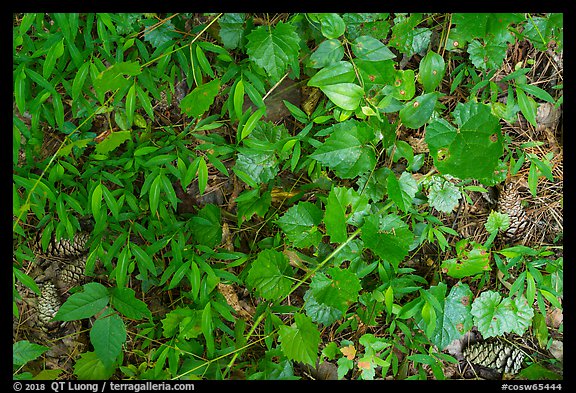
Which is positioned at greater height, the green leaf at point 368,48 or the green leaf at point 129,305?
the green leaf at point 368,48

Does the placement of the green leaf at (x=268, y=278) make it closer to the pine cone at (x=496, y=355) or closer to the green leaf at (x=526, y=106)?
the pine cone at (x=496, y=355)

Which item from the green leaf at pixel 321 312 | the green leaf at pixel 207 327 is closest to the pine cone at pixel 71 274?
the green leaf at pixel 207 327

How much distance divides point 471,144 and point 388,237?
43cm

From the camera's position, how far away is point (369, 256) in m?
1.85

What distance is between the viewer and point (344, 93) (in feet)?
5.00

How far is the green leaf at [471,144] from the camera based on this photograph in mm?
1452

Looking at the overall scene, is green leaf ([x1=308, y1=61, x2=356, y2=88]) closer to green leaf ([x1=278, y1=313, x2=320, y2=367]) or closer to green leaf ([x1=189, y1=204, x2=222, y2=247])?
green leaf ([x1=189, y1=204, x2=222, y2=247])

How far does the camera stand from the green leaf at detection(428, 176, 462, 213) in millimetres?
1772

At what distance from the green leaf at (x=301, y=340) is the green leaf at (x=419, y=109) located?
0.83 m

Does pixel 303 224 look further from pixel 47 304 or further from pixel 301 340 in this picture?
pixel 47 304

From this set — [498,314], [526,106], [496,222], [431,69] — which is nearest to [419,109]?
[431,69]

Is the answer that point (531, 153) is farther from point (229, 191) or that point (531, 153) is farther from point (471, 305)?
point (229, 191)
